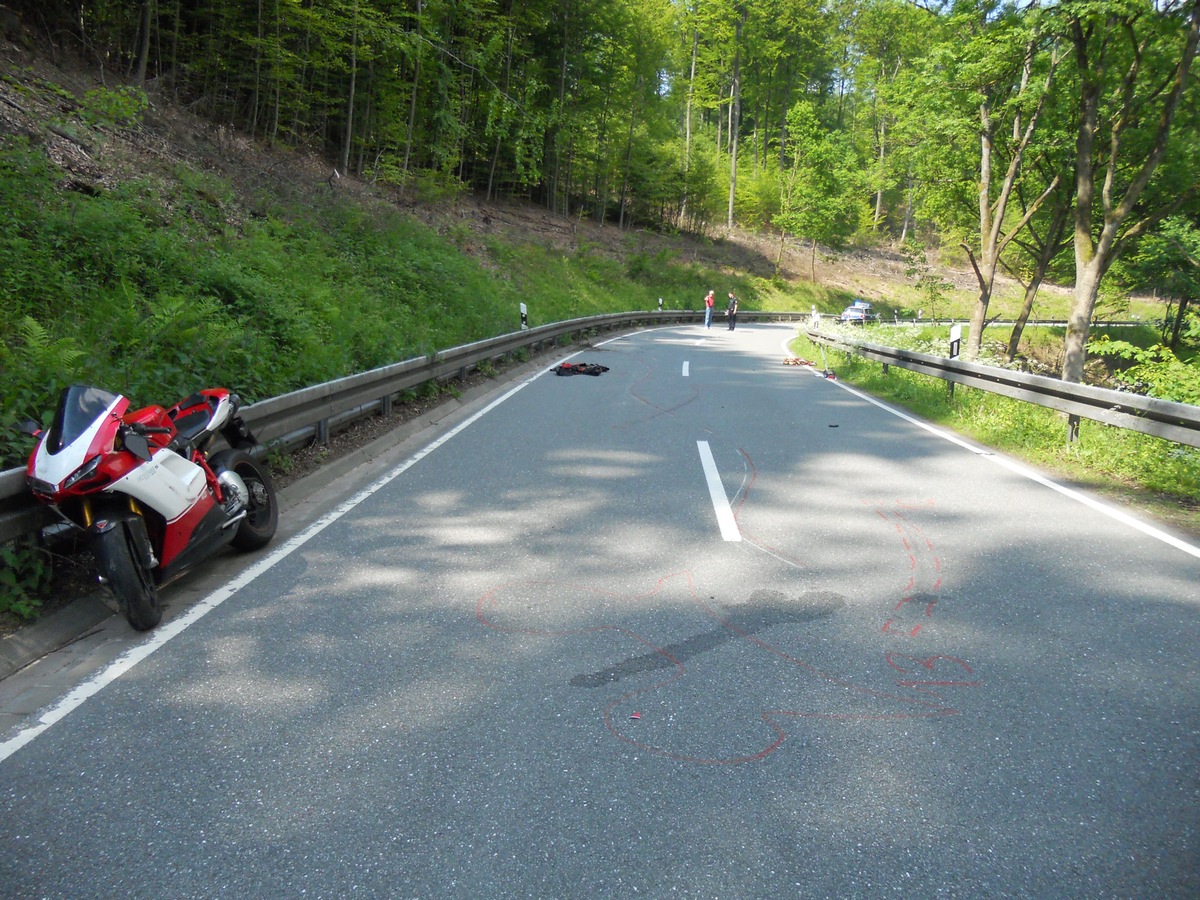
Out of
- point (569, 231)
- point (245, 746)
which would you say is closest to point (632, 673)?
point (245, 746)

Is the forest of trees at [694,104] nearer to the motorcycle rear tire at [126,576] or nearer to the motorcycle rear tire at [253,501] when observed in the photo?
the motorcycle rear tire at [253,501]

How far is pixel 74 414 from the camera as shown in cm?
411

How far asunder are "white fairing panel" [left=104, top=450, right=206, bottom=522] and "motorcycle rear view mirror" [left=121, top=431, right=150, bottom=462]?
0.07 metres

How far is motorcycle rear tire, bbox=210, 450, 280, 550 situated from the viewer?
17.6ft

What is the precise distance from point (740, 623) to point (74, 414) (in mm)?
3749

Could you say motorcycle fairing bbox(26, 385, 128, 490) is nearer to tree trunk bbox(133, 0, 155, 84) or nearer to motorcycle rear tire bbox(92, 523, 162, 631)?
motorcycle rear tire bbox(92, 523, 162, 631)

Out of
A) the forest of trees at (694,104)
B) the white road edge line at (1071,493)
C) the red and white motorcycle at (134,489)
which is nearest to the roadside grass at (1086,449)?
the white road edge line at (1071,493)

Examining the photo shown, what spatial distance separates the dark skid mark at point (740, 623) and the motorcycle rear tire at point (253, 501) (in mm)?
2943

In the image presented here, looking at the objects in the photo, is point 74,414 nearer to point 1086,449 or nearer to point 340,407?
point 340,407

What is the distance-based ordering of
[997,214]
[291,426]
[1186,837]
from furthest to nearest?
1. [997,214]
2. [291,426]
3. [1186,837]

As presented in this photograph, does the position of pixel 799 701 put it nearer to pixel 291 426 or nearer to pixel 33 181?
pixel 291 426

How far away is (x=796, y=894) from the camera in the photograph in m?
2.41

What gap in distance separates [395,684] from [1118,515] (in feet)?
20.0

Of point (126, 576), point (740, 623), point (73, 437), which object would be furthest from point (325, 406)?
point (740, 623)
